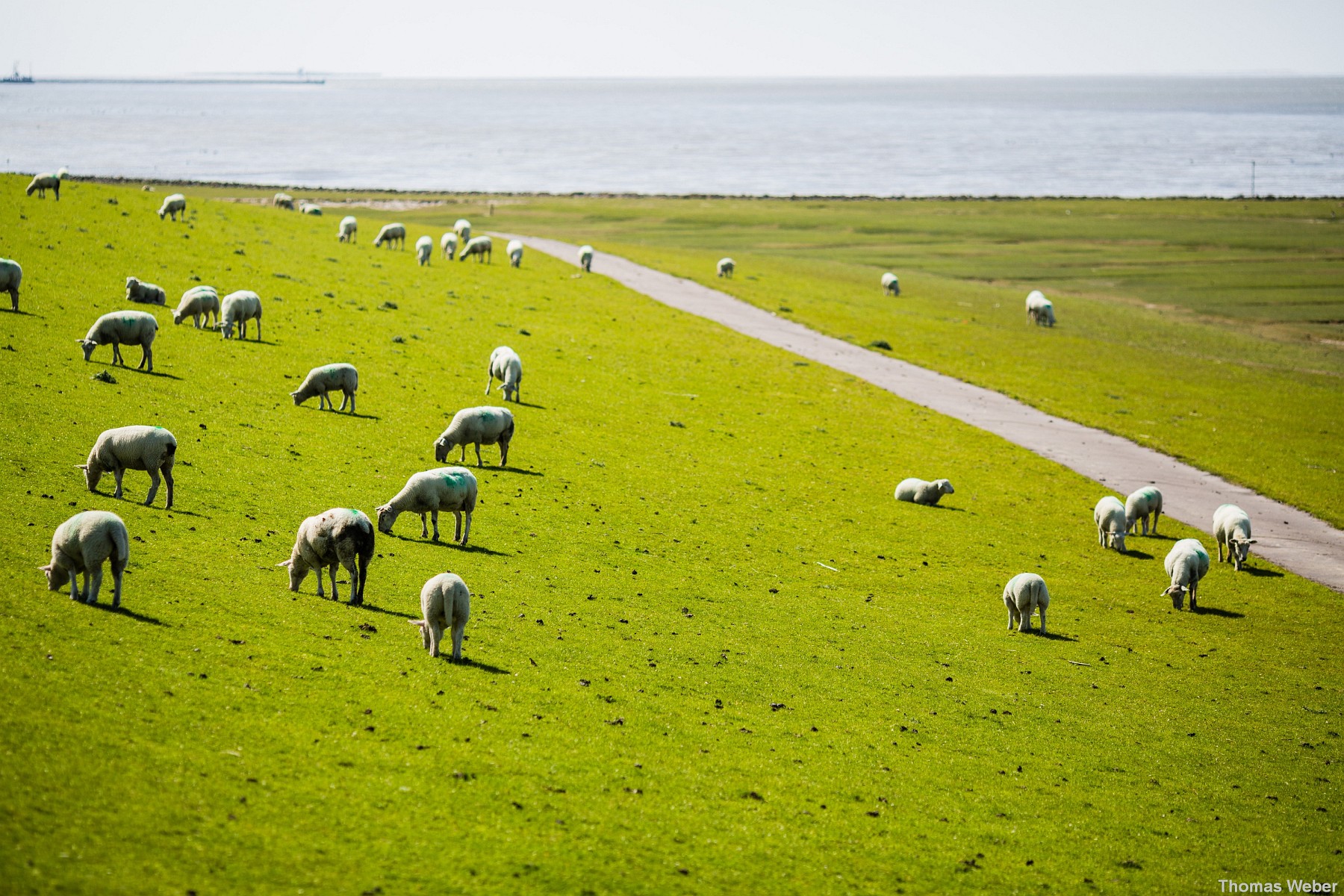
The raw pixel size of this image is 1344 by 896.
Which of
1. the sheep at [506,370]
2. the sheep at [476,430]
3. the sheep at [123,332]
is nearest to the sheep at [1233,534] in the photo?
the sheep at [476,430]

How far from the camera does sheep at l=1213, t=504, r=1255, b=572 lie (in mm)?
32625

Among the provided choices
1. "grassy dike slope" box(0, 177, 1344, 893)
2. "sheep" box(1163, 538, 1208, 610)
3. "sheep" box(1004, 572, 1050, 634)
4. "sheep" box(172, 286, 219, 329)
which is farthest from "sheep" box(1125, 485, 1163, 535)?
"sheep" box(172, 286, 219, 329)

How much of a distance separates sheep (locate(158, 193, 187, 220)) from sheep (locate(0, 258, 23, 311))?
76.1 ft

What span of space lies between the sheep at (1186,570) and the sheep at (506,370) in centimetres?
2215

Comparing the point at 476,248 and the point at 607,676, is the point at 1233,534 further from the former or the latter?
the point at 476,248

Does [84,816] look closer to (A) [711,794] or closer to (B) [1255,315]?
(A) [711,794]

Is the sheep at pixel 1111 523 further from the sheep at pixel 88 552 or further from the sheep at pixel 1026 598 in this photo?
the sheep at pixel 88 552

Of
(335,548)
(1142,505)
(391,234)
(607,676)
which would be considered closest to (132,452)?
(335,548)

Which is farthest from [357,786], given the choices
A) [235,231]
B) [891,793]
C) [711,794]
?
[235,231]

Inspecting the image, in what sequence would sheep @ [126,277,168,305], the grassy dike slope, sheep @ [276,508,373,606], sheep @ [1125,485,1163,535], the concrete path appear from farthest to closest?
sheep @ [126,277,168,305] → the concrete path → sheep @ [1125,485,1163,535] → sheep @ [276,508,373,606] → the grassy dike slope

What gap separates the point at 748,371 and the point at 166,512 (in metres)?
33.5

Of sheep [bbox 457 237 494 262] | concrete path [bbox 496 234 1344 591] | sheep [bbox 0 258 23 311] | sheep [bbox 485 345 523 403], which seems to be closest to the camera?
sheep [bbox 0 258 23 311]

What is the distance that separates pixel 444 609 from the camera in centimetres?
1761

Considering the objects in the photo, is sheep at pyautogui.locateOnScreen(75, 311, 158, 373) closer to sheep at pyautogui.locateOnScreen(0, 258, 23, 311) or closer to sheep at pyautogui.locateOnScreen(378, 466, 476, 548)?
sheep at pyautogui.locateOnScreen(0, 258, 23, 311)
